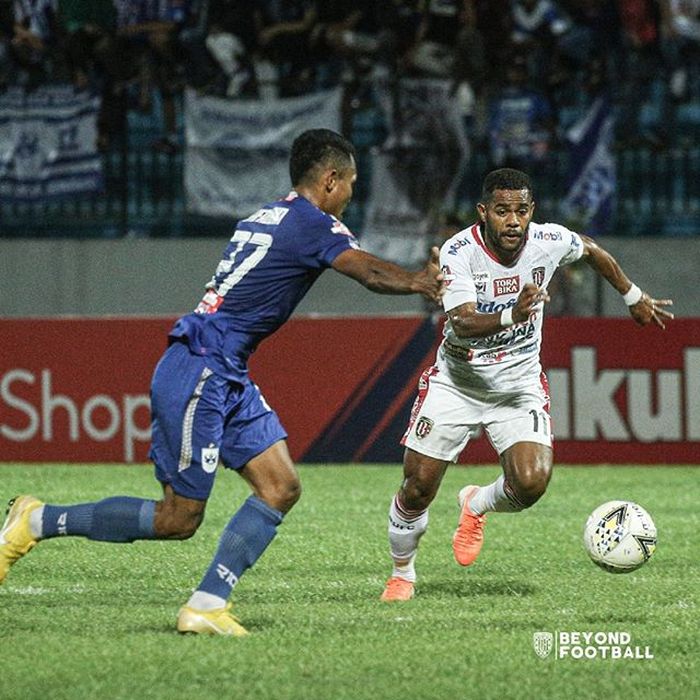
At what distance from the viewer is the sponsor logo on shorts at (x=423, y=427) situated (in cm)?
783

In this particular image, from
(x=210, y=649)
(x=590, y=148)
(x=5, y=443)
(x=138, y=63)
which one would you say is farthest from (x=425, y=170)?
(x=210, y=649)

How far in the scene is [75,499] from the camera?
1143 cm

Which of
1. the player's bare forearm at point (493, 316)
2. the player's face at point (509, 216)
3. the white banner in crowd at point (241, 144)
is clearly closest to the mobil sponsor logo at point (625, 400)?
the white banner in crowd at point (241, 144)

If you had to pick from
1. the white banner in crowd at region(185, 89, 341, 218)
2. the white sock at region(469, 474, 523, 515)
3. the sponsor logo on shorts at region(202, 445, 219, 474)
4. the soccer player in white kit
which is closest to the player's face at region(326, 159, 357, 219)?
the soccer player in white kit

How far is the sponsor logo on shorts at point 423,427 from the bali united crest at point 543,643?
1545mm

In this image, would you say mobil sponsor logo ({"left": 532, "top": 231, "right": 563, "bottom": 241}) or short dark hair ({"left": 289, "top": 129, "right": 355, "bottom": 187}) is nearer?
short dark hair ({"left": 289, "top": 129, "right": 355, "bottom": 187})

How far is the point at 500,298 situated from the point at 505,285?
0.22 feet

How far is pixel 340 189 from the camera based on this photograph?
668 centimetres

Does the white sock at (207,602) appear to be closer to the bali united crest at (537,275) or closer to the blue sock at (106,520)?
the blue sock at (106,520)

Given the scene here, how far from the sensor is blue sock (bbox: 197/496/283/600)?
20.9 ft

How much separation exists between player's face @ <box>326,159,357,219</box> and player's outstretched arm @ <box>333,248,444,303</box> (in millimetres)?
368

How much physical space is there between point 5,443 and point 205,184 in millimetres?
3914

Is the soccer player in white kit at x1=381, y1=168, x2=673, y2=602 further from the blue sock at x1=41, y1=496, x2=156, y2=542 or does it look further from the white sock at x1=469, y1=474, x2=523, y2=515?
the blue sock at x1=41, y1=496, x2=156, y2=542

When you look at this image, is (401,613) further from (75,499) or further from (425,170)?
(425,170)
